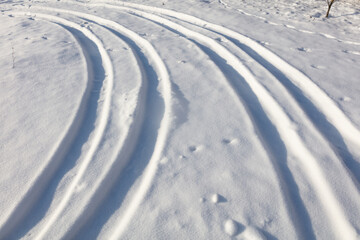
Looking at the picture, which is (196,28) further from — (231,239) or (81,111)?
(231,239)

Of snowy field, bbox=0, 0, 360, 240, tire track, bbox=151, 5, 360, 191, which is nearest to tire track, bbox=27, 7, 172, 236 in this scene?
snowy field, bbox=0, 0, 360, 240

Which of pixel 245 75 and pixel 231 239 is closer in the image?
pixel 231 239

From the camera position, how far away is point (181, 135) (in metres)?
2.20

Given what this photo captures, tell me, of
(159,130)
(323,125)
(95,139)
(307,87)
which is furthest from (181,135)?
(307,87)

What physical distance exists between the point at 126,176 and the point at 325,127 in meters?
1.53

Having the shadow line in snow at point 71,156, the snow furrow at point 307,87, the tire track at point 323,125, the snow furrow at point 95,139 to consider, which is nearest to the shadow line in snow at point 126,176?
the snow furrow at point 95,139

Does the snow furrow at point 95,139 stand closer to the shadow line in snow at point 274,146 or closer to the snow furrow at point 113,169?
the snow furrow at point 113,169

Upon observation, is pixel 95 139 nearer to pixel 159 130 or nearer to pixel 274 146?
pixel 159 130

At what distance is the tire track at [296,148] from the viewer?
1584 millimetres

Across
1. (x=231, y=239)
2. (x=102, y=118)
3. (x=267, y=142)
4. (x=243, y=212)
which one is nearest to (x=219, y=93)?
(x=267, y=142)

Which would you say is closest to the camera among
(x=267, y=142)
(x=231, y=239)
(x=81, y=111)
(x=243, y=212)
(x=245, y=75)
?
(x=231, y=239)

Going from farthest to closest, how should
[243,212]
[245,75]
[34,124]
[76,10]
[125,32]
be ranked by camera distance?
[76,10]
[125,32]
[245,75]
[34,124]
[243,212]

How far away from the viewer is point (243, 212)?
1626 mm

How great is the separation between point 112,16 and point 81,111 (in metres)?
2.96
